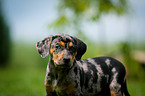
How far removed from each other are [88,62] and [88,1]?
6.17 metres

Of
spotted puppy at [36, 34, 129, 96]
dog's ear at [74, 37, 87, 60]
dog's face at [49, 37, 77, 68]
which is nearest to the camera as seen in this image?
dog's face at [49, 37, 77, 68]

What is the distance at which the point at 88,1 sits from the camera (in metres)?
9.47

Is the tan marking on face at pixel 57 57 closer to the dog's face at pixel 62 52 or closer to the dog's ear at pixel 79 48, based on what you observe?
the dog's face at pixel 62 52

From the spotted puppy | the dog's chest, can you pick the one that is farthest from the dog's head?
the dog's chest

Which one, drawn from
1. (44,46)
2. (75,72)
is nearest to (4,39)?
(44,46)

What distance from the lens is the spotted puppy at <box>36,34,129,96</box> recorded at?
3.09 m

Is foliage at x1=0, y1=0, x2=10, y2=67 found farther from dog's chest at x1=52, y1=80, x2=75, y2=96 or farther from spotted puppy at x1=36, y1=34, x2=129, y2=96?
dog's chest at x1=52, y1=80, x2=75, y2=96

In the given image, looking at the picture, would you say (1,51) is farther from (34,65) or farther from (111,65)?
(111,65)

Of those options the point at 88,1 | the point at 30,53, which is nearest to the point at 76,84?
the point at 88,1

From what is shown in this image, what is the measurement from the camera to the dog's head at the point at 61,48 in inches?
117

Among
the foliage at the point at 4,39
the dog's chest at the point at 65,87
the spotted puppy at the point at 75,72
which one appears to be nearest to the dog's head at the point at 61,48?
the spotted puppy at the point at 75,72

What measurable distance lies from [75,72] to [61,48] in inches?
21.9

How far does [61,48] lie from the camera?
3068mm

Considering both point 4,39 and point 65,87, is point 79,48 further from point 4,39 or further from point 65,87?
point 4,39
